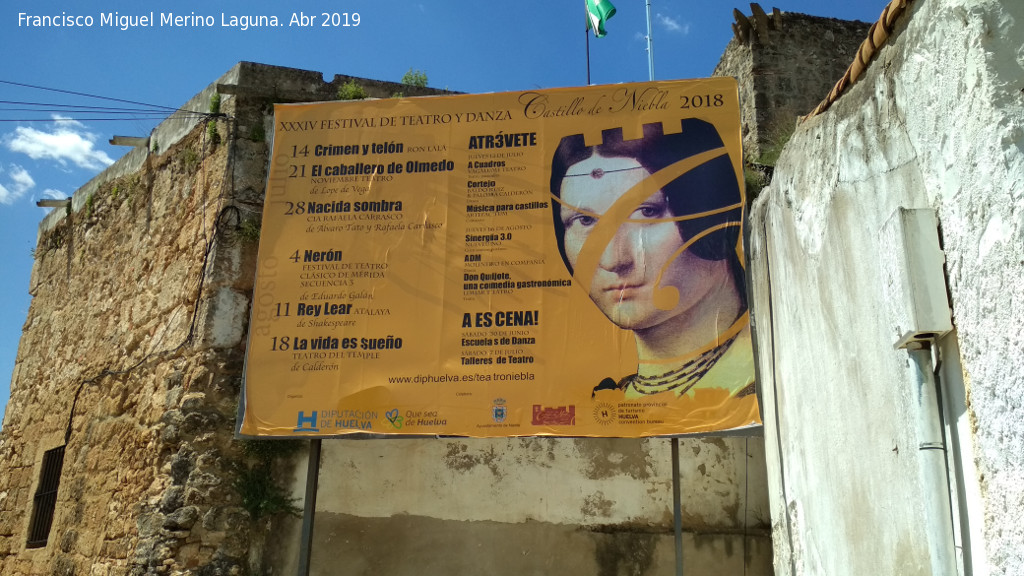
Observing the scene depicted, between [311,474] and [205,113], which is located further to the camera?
[205,113]

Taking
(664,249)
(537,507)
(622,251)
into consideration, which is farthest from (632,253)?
(537,507)

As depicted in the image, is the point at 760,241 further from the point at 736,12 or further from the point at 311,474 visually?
the point at 736,12

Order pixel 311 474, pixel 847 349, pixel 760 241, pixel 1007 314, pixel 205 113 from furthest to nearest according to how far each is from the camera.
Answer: pixel 205 113 → pixel 311 474 → pixel 760 241 → pixel 847 349 → pixel 1007 314

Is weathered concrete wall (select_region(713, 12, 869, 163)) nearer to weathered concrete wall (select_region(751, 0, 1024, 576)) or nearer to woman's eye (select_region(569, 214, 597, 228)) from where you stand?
woman's eye (select_region(569, 214, 597, 228))

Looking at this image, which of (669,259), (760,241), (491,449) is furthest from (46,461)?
(760,241)

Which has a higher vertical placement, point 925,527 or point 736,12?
point 736,12

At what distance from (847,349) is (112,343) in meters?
6.57

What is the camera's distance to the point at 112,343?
803 cm

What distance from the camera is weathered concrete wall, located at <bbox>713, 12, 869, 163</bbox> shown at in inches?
426

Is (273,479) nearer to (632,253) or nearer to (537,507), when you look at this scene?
(537,507)

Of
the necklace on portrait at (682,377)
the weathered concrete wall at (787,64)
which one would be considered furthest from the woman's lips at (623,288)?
the weathered concrete wall at (787,64)

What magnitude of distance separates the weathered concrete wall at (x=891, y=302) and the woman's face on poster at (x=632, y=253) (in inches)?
40.7

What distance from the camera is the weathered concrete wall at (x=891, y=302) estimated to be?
2.61 meters

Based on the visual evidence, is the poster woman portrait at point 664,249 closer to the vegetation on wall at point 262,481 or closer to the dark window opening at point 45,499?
the vegetation on wall at point 262,481
